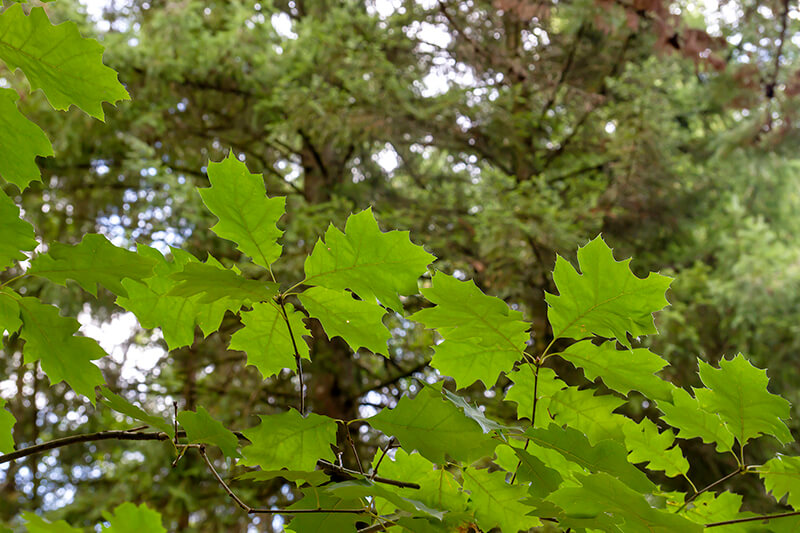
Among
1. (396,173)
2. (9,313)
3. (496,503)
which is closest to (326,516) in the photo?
(496,503)

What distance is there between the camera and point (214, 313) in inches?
34.8

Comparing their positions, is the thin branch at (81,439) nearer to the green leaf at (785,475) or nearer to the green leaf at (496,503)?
the green leaf at (496,503)

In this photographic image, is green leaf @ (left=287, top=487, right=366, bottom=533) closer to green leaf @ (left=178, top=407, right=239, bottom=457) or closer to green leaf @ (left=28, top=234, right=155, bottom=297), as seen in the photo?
green leaf @ (left=178, top=407, right=239, bottom=457)

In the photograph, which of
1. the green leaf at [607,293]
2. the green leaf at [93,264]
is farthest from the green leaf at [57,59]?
the green leaf at [607,293]

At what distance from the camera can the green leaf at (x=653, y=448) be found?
92 cm

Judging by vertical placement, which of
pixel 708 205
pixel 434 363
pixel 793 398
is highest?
pixel 708 205

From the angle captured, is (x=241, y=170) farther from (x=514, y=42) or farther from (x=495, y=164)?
(x=514, y=42)

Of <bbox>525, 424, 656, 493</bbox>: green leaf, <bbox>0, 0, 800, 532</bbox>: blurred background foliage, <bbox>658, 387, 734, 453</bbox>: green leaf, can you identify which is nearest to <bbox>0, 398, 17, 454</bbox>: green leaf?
<bbox>525, 424, 656, 493</bbox>: green leaf

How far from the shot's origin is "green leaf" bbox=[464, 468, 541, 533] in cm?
80

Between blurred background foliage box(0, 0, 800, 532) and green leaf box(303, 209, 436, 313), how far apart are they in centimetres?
345

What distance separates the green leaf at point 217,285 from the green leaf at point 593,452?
333 millimetres

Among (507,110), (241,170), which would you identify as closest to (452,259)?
(507,110)

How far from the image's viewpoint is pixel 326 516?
2.38 feet

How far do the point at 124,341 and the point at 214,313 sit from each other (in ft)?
23.6
